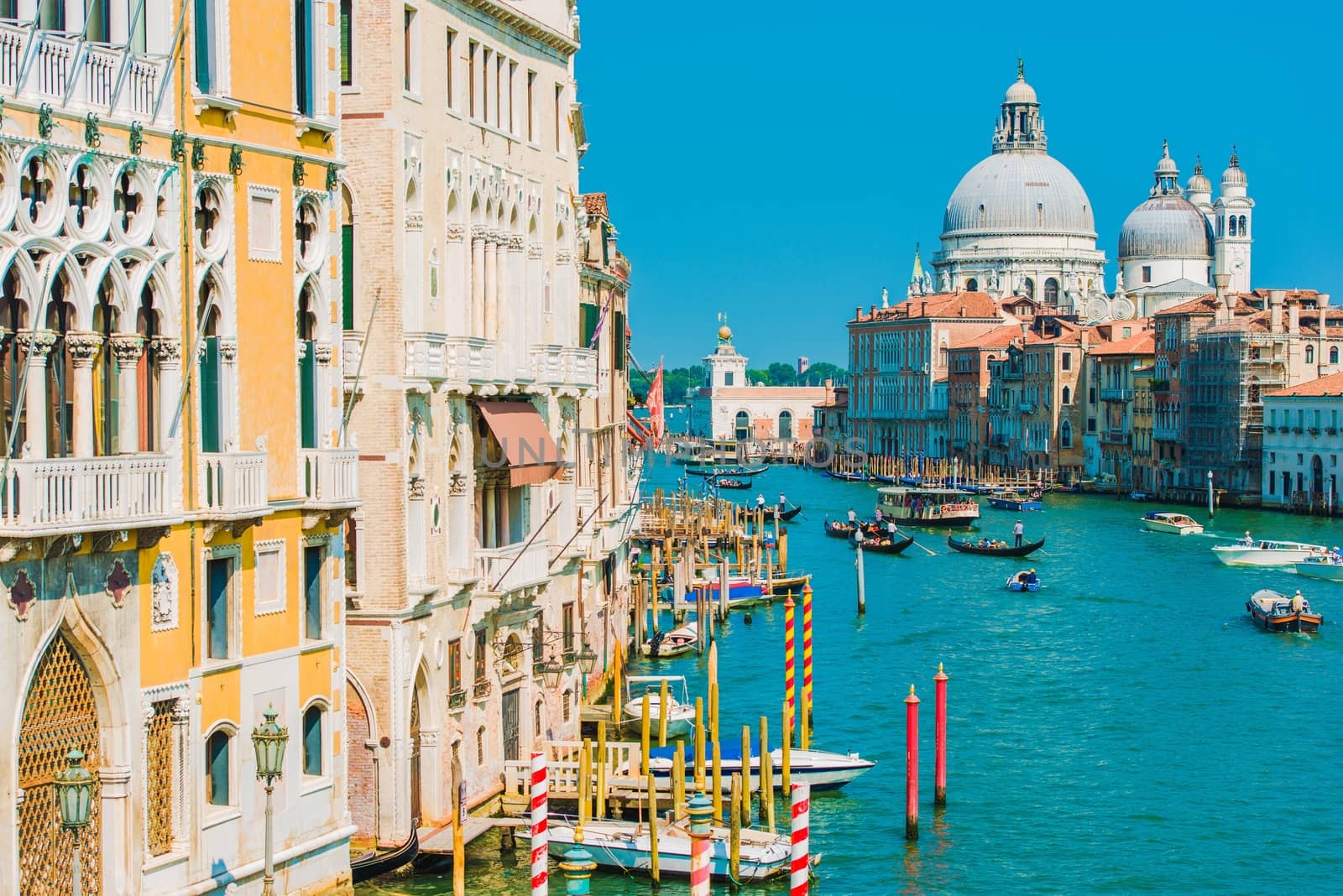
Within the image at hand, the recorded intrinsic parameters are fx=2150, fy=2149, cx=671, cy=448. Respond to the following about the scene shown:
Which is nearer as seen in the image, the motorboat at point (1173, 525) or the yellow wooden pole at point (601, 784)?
the yellow wooden pole at point (601, 784)

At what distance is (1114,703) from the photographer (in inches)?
985

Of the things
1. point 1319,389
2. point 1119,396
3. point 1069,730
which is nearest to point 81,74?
point 1069,730

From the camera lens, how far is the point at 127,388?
1003 cm

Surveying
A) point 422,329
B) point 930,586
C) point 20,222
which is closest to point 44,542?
point 20,222

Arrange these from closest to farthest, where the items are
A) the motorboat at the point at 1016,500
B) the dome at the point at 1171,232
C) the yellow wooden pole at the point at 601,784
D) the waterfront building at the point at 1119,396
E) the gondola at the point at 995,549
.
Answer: the yellow wooden pole at the point at 601,784, the gondola at the point at 995,549, the motorboat at the point at 1016,500, the waterfront building at the point at 1119,396, the dome at the point at 1171,232

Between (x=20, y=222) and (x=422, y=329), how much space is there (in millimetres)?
4971

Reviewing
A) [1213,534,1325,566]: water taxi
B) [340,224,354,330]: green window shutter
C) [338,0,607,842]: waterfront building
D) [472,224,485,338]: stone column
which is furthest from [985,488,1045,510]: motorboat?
[340,224,354,330]: green window shutter

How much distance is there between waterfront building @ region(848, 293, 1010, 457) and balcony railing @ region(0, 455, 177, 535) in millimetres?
85457

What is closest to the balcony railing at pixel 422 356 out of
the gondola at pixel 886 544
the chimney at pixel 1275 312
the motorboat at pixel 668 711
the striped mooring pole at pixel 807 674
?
the motorboat at pixel 668 711

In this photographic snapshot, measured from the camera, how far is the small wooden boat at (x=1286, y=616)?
103 feet

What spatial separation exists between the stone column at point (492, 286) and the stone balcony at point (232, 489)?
4.84 metres

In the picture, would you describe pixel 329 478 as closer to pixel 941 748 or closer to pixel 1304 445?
pixel 941 748

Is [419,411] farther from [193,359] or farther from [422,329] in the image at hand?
[193,359]

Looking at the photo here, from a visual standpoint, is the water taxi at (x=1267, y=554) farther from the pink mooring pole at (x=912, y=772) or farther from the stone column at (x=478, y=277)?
the stone column at (x=478, y=277)
